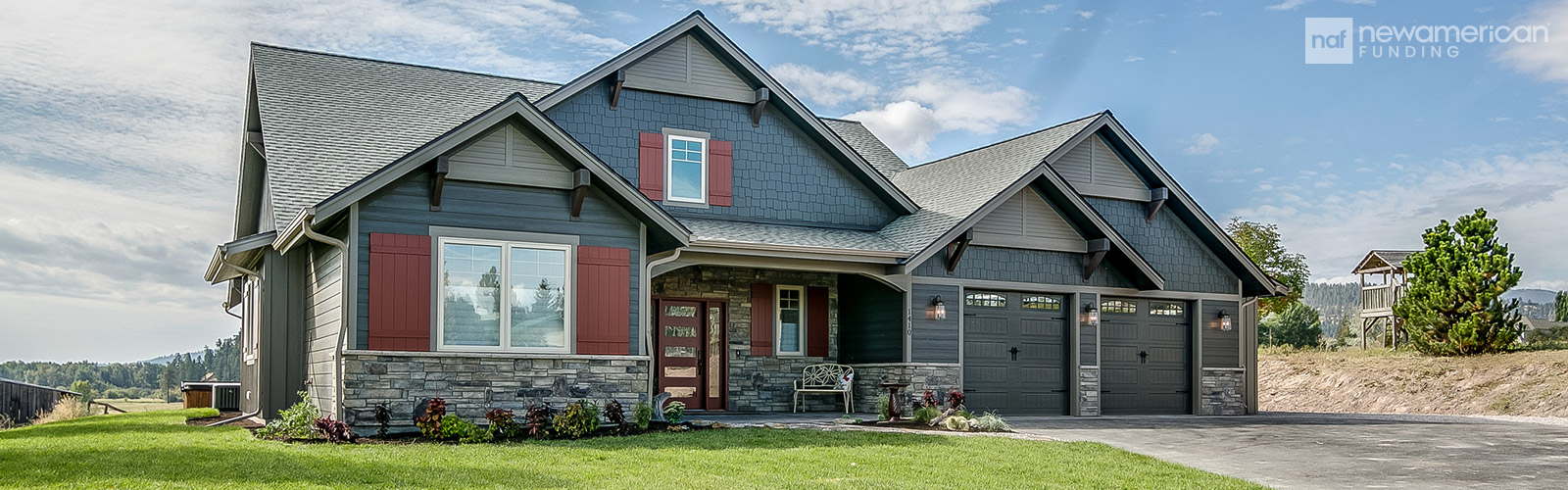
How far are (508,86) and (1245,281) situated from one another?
12.1 metres

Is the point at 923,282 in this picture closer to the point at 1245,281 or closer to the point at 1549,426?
the point at 1245,281

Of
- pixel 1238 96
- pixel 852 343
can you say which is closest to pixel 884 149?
pixel 852 343

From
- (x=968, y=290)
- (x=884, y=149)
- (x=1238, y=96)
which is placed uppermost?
(x=1238, y=96)

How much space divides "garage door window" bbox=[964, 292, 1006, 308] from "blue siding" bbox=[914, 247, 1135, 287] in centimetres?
27

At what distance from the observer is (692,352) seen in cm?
1694

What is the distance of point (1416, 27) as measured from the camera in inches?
898

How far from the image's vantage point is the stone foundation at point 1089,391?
57.4 ft

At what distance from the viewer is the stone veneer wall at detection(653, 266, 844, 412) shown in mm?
16922

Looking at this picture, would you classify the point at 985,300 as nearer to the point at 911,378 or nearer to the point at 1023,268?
the point at 1023,268

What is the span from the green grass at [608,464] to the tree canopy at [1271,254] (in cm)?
2353

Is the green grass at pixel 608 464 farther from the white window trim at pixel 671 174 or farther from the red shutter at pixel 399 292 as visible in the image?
the white window trim at pixel 671 174

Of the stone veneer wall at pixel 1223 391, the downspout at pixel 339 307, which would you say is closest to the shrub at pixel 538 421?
the downspout at pixel 339 307

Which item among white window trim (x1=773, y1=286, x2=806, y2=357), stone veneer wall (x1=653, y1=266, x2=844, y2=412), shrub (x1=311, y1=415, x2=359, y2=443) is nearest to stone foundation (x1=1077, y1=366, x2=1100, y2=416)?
stone veneer wall (x1=653, y1=266, x2=844, y2=412)

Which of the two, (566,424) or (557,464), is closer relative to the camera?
(557,464)
